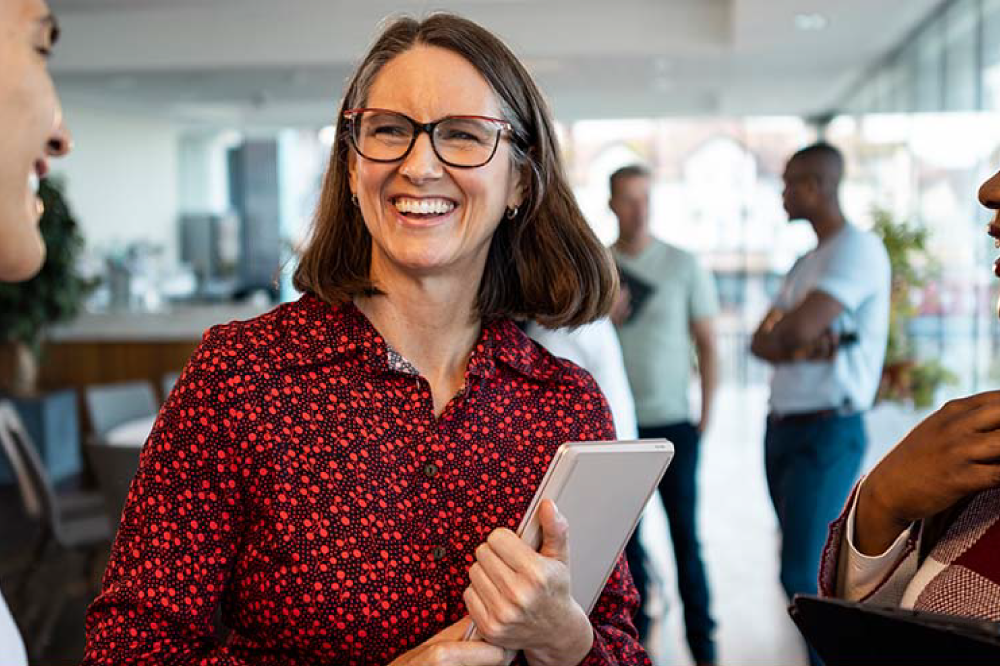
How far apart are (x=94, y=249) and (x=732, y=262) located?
7.65 metres

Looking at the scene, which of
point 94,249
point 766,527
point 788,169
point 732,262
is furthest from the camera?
point 732,262

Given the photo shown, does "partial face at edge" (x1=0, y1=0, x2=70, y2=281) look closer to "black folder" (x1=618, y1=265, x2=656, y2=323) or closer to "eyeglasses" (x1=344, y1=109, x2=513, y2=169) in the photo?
"eyeglasses" (x1=344, y1=109, x2=513, y2=169)

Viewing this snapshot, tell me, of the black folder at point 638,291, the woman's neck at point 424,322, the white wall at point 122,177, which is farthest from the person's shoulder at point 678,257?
the white wall at point 122,177

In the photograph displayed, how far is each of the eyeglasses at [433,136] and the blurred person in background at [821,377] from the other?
2353 millimetres

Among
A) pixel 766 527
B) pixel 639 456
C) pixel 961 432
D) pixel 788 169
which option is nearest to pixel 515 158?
pixel 639 456

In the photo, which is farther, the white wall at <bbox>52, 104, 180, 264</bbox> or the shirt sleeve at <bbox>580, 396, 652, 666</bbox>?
the white wall at <bbox>52, 104, 180, 264</bbox>

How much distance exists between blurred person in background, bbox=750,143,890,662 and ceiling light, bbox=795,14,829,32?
13.6 feet

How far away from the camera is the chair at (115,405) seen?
17.6 feet

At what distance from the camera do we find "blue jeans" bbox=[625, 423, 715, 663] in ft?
13.6

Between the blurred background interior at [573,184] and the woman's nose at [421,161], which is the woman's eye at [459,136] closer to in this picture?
the woman's nose at [421,161]

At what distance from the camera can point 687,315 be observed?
4.58m

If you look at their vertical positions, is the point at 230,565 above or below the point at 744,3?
below

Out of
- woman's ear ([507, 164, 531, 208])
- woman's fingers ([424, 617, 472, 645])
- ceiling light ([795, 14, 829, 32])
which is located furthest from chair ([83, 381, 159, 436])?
ceiling light ([795, 14, 829, 32])

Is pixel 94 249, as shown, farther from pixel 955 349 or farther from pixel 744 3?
pixel 955 349
